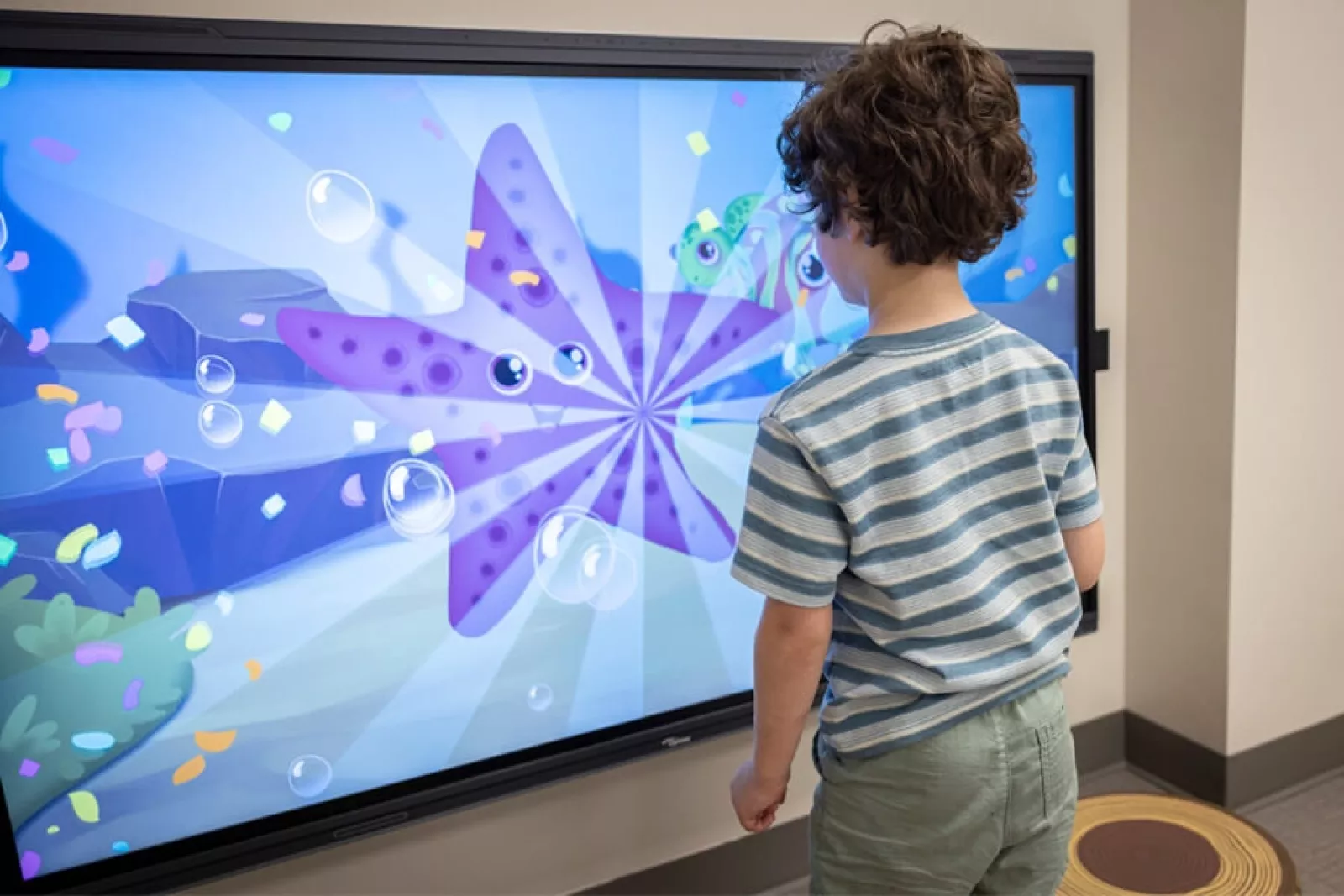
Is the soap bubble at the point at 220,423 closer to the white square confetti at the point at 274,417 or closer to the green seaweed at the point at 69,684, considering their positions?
the white square confetti at the point at 274,417

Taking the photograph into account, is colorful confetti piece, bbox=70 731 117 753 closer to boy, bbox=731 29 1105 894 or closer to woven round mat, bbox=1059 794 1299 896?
boy, bbox=731 29 1105 894

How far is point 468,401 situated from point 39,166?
0.63 metres

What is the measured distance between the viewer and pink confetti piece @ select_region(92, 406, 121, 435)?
4.97 feet

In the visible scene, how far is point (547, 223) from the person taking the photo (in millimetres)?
1780

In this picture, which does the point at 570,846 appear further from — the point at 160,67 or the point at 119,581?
the point at 160,67

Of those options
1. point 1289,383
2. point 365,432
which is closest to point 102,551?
point 365,432

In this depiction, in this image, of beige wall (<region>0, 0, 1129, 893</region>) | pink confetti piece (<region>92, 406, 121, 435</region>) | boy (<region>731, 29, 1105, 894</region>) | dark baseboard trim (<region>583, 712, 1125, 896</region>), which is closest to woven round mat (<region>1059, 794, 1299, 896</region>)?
dark baseboard trim (<region>583, 712, 1125, 896</region>)

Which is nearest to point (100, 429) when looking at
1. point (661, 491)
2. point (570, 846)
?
point (661, 491)

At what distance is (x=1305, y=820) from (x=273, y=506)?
2166mm

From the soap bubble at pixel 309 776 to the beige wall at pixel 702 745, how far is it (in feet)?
0.52

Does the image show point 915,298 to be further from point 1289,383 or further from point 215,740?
point 1289,383

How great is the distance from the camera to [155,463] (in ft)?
5.09

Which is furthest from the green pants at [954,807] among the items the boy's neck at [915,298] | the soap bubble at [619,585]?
the soap bubble at [619,585]

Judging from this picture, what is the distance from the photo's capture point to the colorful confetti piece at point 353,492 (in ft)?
5.50
